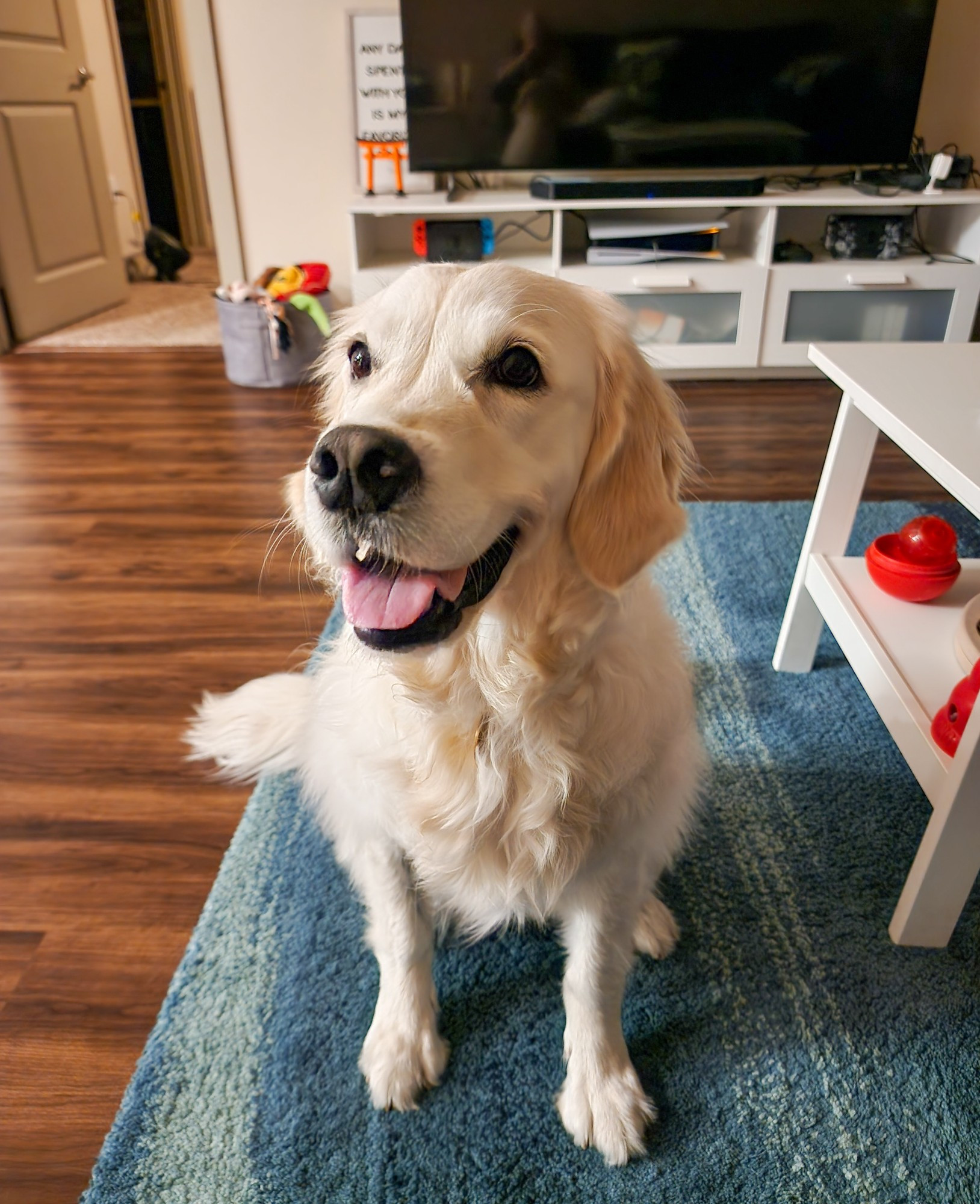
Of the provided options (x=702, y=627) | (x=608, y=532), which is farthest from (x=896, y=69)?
(x=608, y=532)

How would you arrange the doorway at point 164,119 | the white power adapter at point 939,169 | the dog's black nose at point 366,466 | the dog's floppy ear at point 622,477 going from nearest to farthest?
the dog's black nose at point 366,466 → the dog's floppy ear at point 622,477 → the white power adapter at point 939,169 → the doorway at point 164,119

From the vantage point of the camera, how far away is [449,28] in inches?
116

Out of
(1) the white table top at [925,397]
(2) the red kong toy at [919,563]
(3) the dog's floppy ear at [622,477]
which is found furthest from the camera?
(2) the red kong toy at [919,563]

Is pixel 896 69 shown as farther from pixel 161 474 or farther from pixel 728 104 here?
pixel 161 474

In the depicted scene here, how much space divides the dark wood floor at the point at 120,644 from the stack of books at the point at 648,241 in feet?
1.60

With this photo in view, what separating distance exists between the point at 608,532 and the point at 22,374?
337 cm

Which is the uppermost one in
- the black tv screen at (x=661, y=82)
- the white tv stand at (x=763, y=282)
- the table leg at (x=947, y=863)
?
the black tv screen at (x=661, y=82)

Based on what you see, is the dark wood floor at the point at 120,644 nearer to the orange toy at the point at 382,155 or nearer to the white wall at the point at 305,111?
the white wall at the point at 305,111

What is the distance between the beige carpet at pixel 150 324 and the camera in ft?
12.3

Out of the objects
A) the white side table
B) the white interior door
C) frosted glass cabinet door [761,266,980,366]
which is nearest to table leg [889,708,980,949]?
the white side table

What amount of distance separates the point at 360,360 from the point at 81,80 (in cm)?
424

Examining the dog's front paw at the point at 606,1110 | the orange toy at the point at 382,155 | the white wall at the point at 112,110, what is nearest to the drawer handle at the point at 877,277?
the orange toy at the point at 382,155

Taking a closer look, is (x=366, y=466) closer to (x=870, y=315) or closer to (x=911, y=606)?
(x=911, y=606)

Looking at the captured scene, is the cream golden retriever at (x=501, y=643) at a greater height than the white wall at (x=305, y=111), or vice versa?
the white wall at (x=305, y=111)
